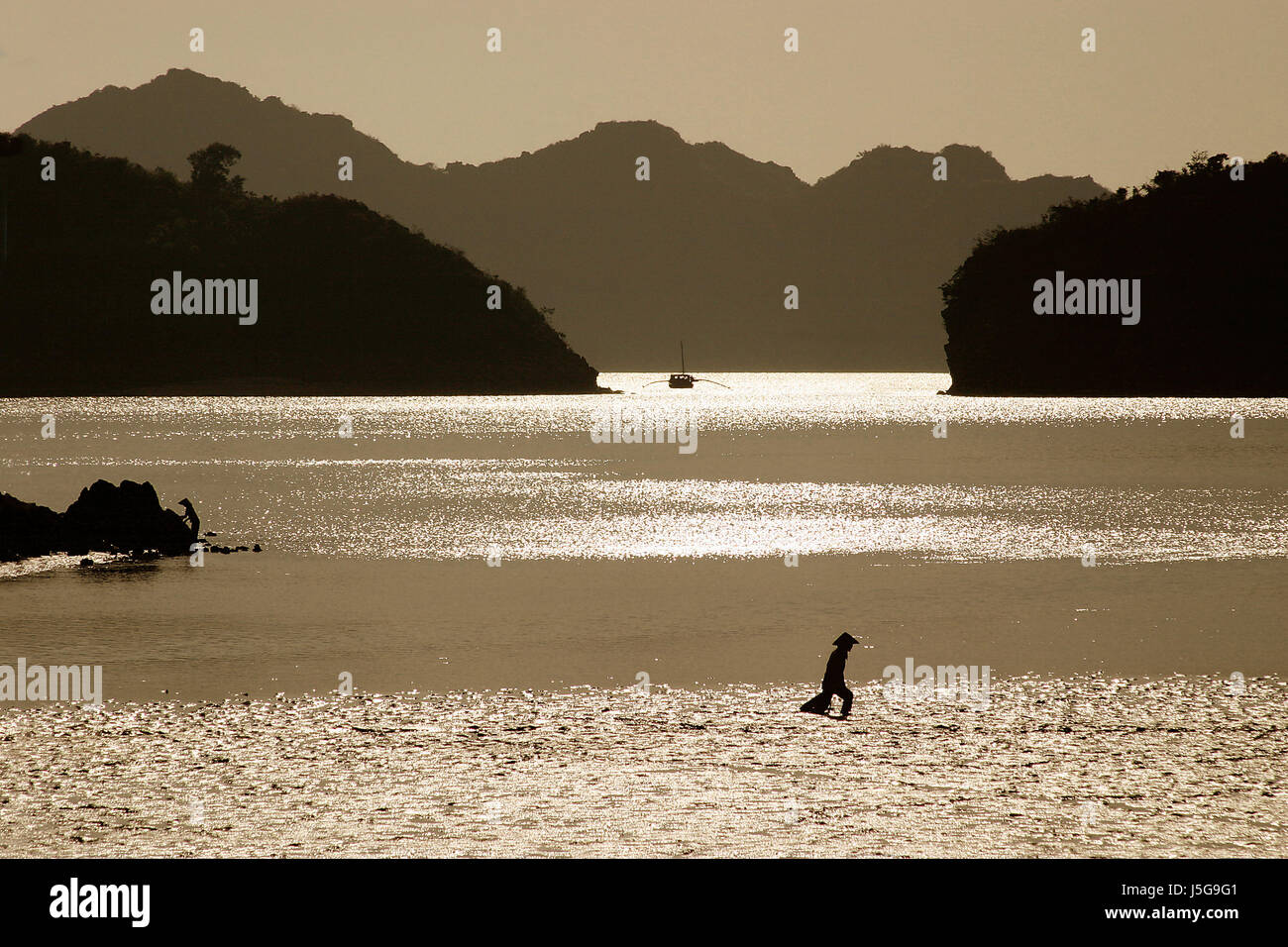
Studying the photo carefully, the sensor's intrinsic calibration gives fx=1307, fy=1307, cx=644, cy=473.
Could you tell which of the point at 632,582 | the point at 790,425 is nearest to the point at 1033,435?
the point at 790,425

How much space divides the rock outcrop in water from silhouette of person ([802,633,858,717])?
113 ft

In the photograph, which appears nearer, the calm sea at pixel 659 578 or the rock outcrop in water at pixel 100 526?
the calm sea at pixel 659 578

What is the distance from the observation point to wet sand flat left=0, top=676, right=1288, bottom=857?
44.4 feet

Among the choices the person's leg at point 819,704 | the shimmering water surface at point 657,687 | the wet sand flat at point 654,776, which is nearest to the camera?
the wet sand flat at point 654,776

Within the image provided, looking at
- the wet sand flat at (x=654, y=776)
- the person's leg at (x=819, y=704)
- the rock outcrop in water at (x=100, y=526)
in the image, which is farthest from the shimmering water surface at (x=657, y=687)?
the rock outcrop in water at (x=100, y=526)

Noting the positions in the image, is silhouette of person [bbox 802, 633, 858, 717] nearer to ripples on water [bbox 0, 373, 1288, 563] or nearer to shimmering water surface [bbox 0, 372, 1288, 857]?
shimmering water surface [bbox 0, 372, 1288, 857]

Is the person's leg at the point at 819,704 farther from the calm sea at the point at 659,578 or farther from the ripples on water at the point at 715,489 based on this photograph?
the ripples on water at the point at 715,489

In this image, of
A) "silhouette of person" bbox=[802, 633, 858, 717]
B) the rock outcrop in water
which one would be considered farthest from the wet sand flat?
the rock outcrop in water

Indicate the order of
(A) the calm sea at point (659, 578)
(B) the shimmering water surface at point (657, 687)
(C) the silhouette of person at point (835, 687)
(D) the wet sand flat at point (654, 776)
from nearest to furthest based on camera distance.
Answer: (D) the wet sand flat at point (654, 776), (B) the shimmering water surface at point (657, 687), (C) the silhouette of person at point (835, 687), (A) the calm sea at point (659, 578)

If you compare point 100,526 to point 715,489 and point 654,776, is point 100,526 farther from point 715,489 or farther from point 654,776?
point 715,489

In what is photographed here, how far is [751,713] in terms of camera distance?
20453 mm

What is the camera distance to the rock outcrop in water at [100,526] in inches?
1856

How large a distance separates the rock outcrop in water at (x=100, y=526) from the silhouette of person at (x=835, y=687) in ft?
113

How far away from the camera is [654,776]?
1630 centimetres
